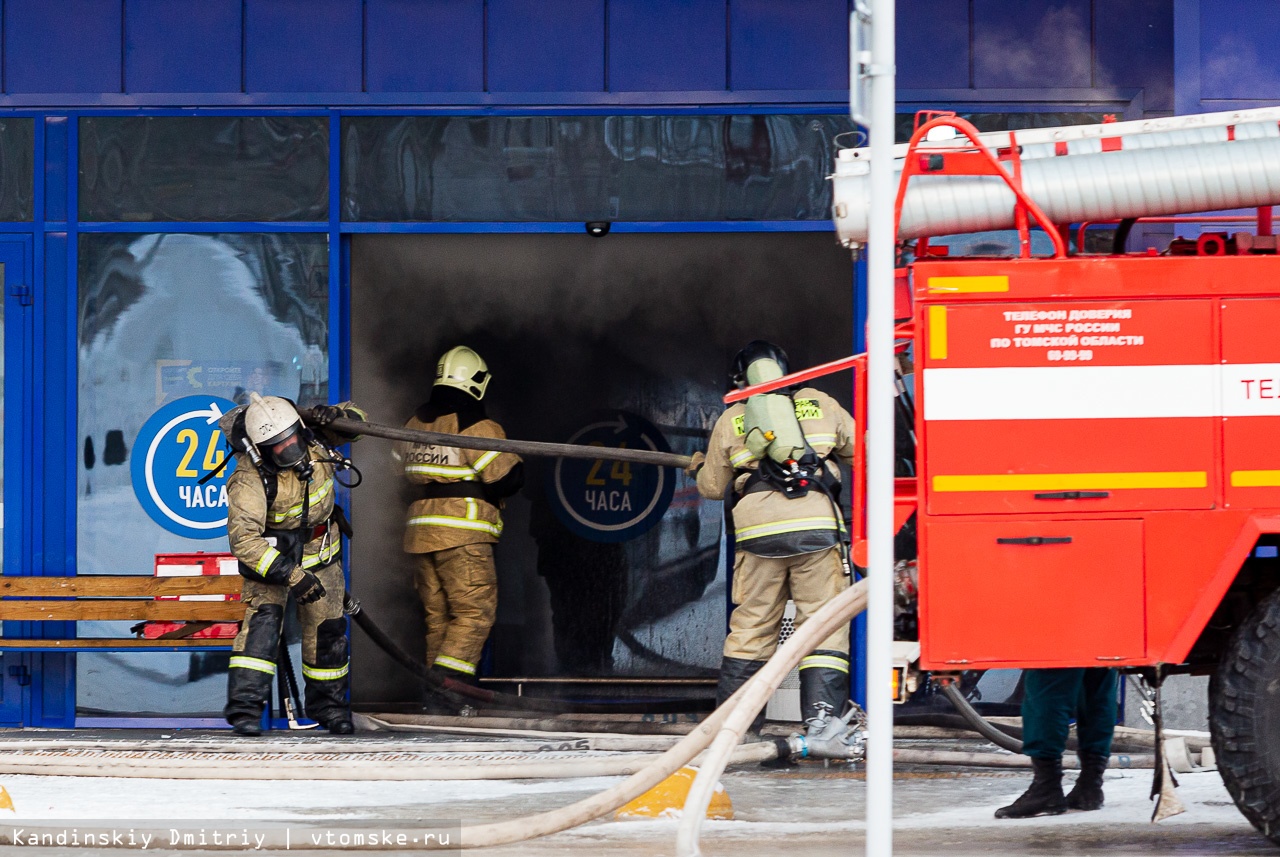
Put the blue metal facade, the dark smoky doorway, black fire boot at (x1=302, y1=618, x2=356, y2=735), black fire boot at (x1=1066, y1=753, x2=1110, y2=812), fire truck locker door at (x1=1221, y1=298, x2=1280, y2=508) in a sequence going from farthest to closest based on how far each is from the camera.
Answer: the dark smoky doorway
the blue metal facade
black fire boot at (x1=302, y1=618, x2=356, y2=735)
black fire boot at (x1=1066, y1=753, x2=1110, y2=812)
fire truck locker door at (x1=1221, y1=298, x2=1280, y2=508)

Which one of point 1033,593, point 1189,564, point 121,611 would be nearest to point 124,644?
point 121,611

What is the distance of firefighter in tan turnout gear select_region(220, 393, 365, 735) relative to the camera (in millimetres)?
7031

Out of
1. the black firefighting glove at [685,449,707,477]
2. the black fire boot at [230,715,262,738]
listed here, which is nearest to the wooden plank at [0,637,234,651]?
the black fire boot at [230,715,262,738]

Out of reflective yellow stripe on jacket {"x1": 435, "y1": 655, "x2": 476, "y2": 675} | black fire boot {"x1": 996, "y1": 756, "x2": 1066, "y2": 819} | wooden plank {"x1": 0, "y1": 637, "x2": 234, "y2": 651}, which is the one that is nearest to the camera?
black fire boot {"x1": 996, "y1": 756, "x2": 1066, "y2": 819}

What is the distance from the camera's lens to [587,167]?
7.89 m

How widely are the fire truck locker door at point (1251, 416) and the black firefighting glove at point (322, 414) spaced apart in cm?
441

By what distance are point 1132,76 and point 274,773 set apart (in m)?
5.51

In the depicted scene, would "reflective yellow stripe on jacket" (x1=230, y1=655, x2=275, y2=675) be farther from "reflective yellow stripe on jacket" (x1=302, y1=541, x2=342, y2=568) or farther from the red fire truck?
the red fire truck

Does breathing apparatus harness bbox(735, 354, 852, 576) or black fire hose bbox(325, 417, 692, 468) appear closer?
breathing apparatus harness bbox(735, 354, 852, 576)

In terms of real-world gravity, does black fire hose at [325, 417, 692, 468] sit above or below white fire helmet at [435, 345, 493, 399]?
below

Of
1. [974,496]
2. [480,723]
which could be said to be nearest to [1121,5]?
[974,496]

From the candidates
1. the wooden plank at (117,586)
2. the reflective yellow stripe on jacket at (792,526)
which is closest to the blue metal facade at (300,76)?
the wooden plank at (117,586)

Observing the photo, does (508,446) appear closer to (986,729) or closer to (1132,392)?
(986,729)

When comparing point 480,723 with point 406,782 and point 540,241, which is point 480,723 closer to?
point 406,782
